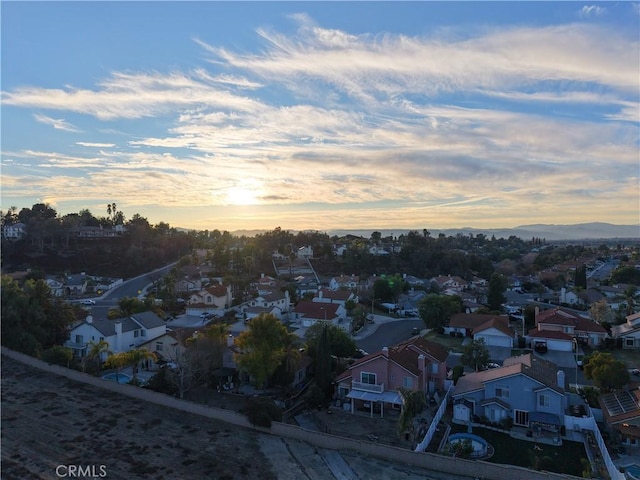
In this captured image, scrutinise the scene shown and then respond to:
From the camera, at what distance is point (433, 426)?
18.6 m

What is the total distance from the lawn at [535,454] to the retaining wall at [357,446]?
1.93m

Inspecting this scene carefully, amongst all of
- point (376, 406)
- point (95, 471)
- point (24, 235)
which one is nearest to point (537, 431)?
point (376, 406)

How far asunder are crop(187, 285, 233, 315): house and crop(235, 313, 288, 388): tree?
22.9m

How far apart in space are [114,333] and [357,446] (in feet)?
62.4

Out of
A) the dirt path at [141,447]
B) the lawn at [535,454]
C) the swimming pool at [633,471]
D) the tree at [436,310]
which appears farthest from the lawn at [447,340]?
the dirt path at [141,447]

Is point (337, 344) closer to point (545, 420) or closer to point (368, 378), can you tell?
point (368, 378)

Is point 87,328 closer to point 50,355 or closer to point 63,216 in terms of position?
point 50,355

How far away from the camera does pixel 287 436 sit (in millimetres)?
17703

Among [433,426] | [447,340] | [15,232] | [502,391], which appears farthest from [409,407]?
[15,232]

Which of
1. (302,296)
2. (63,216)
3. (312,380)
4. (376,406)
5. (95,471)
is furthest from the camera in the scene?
(63,216)

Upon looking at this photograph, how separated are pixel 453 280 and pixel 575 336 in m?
30.0

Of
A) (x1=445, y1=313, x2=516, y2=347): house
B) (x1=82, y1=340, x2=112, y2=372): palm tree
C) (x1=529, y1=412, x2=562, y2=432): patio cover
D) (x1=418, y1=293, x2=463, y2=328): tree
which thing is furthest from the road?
(x1=529, y1=412, x2=562, y2=432): patio cover

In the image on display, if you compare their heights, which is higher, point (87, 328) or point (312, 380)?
Answer: point (87, 328)

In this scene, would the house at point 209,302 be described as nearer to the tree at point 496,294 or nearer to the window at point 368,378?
the window at point 368,378
